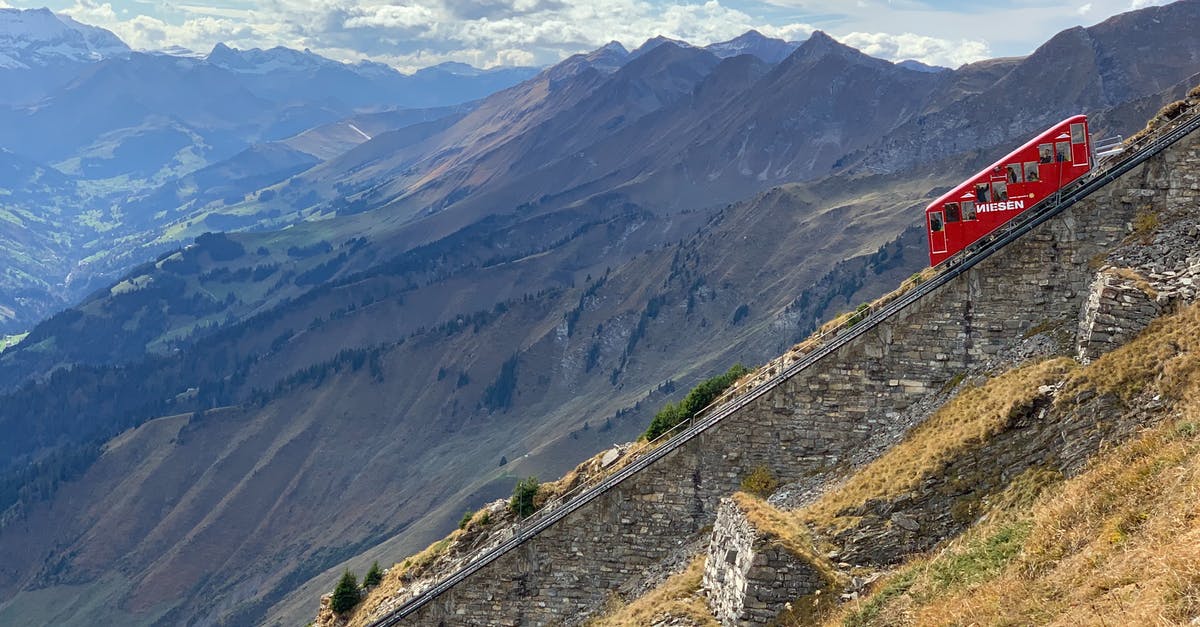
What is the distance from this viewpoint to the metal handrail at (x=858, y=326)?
36.1 m

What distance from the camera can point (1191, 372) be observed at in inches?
1037

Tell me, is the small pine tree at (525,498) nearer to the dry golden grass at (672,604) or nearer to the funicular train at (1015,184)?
the dry golden grass at (672,604)

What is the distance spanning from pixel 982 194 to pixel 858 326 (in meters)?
9.49

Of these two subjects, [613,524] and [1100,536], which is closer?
[1100,536]

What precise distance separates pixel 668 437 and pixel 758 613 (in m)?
15.2

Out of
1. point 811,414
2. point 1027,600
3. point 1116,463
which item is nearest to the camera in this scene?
point 1027,600

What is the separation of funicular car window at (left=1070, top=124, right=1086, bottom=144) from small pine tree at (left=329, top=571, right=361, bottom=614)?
48.5 m

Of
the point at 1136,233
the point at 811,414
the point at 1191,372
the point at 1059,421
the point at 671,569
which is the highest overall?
the point at 1136,233

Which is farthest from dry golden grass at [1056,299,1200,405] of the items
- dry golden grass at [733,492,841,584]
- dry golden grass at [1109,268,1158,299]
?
dry golden grass at [733,492,841,584]

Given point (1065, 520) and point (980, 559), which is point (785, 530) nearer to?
point (980, 559)

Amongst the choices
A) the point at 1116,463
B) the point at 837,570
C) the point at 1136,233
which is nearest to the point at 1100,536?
the point at 1116,463

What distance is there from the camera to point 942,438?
1253 inches

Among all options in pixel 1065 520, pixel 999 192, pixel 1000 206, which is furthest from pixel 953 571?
pixel 999 192

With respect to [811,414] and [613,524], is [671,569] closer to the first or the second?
[613,524]
